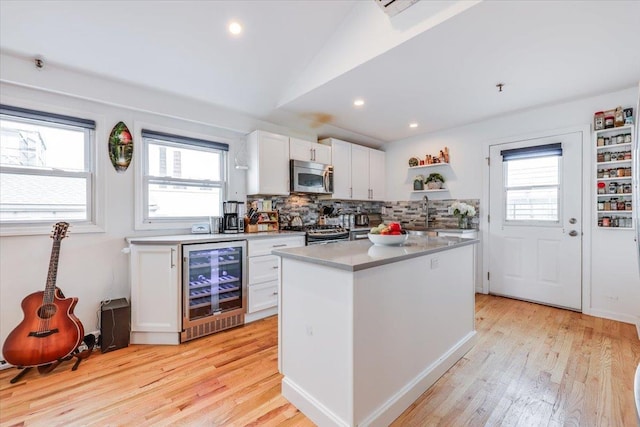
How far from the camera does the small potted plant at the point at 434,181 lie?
4500mm

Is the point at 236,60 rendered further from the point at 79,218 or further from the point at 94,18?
the point at 79,218

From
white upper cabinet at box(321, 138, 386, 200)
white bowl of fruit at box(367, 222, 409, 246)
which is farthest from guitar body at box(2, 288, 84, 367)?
white upper cabinet at box(321, 138, 386, 200)

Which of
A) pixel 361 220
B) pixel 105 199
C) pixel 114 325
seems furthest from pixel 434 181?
pixel 114 325

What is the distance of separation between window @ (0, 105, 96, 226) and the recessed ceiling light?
61.4 inches

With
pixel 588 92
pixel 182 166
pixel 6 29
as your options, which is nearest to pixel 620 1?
pixel 588 92

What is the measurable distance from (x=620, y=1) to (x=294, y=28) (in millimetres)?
2241

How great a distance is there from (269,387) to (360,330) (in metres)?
0.93

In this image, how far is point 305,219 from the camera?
445 cm

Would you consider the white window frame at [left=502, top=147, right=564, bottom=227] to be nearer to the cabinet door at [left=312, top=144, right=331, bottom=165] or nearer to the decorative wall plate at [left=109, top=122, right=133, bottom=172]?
the cabinet door at [left=312, top=144, right=331, bottom=165]

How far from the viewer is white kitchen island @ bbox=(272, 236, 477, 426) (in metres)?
1.48

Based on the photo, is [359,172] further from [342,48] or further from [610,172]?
[610,172]

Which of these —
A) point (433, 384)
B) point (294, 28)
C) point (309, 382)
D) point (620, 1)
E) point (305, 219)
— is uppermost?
point (294, 28)

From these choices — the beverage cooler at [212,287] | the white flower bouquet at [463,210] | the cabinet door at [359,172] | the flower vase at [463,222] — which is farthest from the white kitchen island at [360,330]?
the cabinet door at [359,172]

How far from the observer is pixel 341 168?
4.55 m
